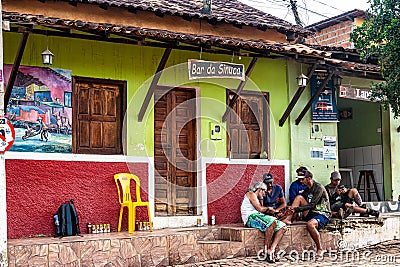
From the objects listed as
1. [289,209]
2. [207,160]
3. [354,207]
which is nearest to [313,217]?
[289,209]

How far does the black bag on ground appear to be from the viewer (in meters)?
10.5

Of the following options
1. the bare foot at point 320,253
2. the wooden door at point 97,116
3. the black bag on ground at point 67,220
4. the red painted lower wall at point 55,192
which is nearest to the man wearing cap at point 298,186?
the bare foot at point 320,253

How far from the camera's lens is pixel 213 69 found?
11.8 meters

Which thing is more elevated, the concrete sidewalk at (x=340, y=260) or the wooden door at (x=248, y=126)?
the wooden door at (x=248, y=126)

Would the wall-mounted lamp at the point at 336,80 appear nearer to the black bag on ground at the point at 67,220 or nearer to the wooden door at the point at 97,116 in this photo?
the wooden door at the point at 97,116

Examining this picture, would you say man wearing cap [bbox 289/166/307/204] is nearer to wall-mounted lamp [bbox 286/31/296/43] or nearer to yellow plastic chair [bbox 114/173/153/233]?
wall-mounted lamp [bbox 286/31/296/43]

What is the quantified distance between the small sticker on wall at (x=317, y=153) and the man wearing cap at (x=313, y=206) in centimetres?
165

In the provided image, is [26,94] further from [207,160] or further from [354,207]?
[354,207]

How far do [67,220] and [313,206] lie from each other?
4328 mm

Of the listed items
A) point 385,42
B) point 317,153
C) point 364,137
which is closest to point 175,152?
point 317,153

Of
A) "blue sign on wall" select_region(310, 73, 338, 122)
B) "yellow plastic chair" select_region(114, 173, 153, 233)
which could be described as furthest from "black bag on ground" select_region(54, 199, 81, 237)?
"blue sign on wall" select_region(310, 73, 338, 122)

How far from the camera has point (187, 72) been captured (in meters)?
12.3

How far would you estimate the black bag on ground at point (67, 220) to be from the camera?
10.5 m
